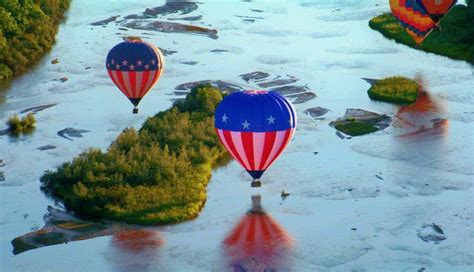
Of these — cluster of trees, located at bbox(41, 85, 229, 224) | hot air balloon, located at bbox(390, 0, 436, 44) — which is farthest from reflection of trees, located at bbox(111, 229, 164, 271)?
hot air balloon, located at bbox(390, 0, 436, 44)

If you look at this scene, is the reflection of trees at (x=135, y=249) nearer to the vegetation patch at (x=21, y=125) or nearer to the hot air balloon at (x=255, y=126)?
the hot air balloon at (x=255, y=126)

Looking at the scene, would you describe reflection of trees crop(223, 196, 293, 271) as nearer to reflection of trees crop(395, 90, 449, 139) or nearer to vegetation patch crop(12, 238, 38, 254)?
vegetation patch crop(12, 238, 38, 254)

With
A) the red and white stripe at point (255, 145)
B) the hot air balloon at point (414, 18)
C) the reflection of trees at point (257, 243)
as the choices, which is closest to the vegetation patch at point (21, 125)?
the red and white stripe at point (255, 145)

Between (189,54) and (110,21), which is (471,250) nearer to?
(189,54)

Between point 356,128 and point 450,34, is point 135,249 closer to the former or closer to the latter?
point 356,128

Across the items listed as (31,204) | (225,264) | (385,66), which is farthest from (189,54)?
(225,264)

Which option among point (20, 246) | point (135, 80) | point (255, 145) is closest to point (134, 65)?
point (135, 80)
